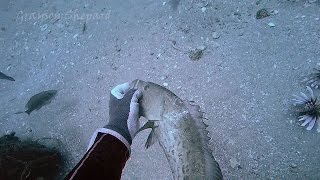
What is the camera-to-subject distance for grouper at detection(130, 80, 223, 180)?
129 inches

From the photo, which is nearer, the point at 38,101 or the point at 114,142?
the point at 114,142

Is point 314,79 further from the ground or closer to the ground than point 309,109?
further from the ground

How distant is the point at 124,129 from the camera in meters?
3.54

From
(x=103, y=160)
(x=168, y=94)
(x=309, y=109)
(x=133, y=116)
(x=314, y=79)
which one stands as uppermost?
(x=103, y=160)

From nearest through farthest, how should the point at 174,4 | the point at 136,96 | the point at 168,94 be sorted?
the point at 168,94, the point at 136,96, the point at 174,4

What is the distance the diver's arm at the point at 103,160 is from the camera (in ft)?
8.47

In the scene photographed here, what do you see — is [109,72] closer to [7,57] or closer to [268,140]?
[268,140]

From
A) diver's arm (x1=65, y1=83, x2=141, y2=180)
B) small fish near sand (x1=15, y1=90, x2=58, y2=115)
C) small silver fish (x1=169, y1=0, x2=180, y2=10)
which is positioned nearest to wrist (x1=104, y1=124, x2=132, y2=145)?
diver's arm (x1=65, y1=83, x2=141, y2=180)

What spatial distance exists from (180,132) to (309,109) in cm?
167

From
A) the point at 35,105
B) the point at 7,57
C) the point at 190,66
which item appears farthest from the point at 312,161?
the point at 7,57

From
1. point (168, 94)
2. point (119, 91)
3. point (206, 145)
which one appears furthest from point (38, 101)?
point (206, 145)

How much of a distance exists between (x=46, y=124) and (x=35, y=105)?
1.75ft

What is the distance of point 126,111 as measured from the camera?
379 centimetres

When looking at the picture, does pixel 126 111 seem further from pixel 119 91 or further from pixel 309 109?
pixel 309 109
